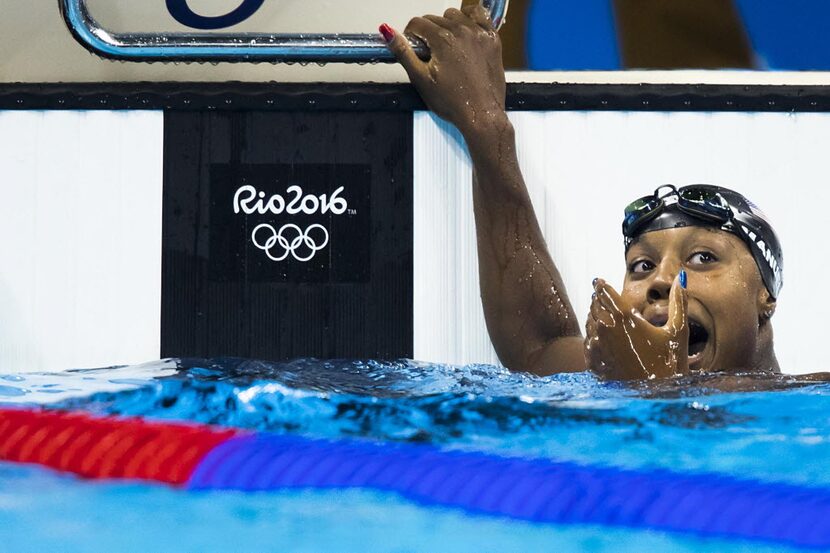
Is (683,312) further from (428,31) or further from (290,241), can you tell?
(290,241)

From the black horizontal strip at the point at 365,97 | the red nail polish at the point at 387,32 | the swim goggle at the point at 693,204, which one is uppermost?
the red nail polish at the point at 387,32

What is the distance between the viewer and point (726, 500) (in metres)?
1.48

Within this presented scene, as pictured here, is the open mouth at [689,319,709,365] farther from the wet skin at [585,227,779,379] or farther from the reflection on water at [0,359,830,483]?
the reflection on water at [0,359,830,483]

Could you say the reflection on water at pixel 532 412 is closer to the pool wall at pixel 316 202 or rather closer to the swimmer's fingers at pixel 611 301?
the swimmer's fingers at pixel 611 301

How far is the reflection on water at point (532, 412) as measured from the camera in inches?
66.3

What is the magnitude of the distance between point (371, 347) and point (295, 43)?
2.83ft

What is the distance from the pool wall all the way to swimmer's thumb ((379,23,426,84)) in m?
0.16

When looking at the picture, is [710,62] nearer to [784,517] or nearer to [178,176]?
[178,176]

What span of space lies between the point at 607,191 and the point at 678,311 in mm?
952

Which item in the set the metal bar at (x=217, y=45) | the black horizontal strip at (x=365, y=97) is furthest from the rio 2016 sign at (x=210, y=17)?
the metal bar at (x=217, y=45)

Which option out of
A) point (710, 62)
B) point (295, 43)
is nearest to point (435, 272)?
point (295, 43)

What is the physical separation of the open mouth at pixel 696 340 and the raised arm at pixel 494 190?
1.20ft

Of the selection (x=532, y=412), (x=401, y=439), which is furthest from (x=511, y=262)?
(x=401, y=439)

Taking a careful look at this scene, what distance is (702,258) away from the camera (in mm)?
2412
